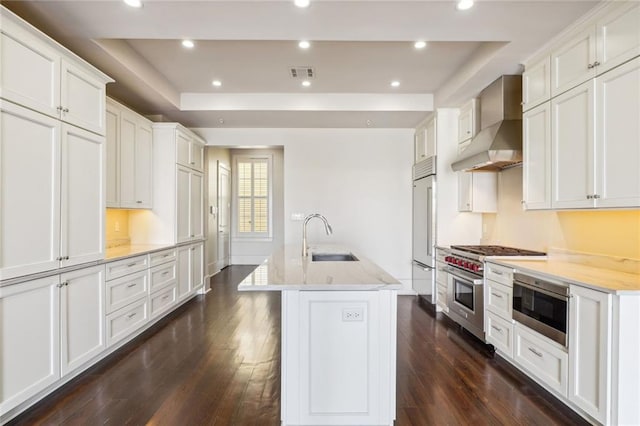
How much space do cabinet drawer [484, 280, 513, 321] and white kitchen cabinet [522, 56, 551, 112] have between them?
157cm

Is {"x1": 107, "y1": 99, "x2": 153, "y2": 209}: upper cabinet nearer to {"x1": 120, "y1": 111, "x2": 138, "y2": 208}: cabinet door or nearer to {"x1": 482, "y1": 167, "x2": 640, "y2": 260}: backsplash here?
{"x1": 120, "y1": 111, "x2": 138, "y2": 208}: cabinet door

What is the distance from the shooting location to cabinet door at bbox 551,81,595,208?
7.52ft

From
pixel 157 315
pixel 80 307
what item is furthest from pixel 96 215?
pixel 157 315

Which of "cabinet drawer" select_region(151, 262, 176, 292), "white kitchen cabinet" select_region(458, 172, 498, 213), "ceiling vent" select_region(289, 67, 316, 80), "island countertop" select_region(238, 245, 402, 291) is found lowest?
"cabinet drawer" select_region(151, 262, 176, 292)

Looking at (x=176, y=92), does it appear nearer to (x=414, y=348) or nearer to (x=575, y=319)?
(x=414, y=348)

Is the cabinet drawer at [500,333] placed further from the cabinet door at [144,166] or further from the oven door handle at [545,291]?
the cabinet door at [144,166]

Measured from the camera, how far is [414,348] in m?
3.18

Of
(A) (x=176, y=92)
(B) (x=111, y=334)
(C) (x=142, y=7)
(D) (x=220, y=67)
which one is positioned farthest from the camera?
(A) (x=176, y=92)

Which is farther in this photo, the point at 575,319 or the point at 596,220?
the point at 596,220

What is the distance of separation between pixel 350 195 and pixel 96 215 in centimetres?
361

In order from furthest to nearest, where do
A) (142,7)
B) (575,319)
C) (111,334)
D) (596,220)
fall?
(111,334) → (596,220) → (142,7) → (575,319)

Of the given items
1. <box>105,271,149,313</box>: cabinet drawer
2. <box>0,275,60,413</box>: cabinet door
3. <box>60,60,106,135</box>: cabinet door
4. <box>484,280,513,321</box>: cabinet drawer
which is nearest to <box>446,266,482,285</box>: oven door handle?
<box>484,280,513,321</box>: cabinet drawer

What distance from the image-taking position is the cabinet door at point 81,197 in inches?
94.9

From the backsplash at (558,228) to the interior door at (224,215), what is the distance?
5.36m
